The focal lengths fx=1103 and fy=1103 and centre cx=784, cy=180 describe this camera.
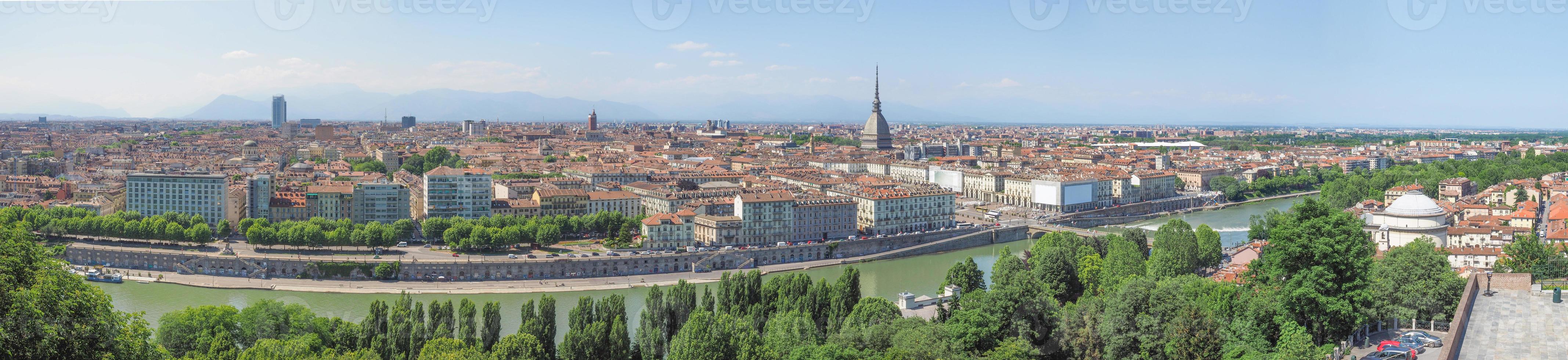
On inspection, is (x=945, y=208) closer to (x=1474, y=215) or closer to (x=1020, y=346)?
(x=1474, y=215)

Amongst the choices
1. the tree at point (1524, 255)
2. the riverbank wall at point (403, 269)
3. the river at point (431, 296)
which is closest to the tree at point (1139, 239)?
the river at point (431, 296)

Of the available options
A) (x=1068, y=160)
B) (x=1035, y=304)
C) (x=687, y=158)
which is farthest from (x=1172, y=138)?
(x=1035, y=304)

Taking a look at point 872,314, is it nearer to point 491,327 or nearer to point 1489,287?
point 491,327

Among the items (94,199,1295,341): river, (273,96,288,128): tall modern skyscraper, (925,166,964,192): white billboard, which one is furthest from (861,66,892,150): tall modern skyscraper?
(273,96,288,128): tall modern skyscraper

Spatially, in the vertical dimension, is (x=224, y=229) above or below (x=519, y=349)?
above

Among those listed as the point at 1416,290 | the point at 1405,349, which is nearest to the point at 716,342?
the point at 1405,349

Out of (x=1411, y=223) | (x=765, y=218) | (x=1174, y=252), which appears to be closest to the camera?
(x=1174, y=252)
